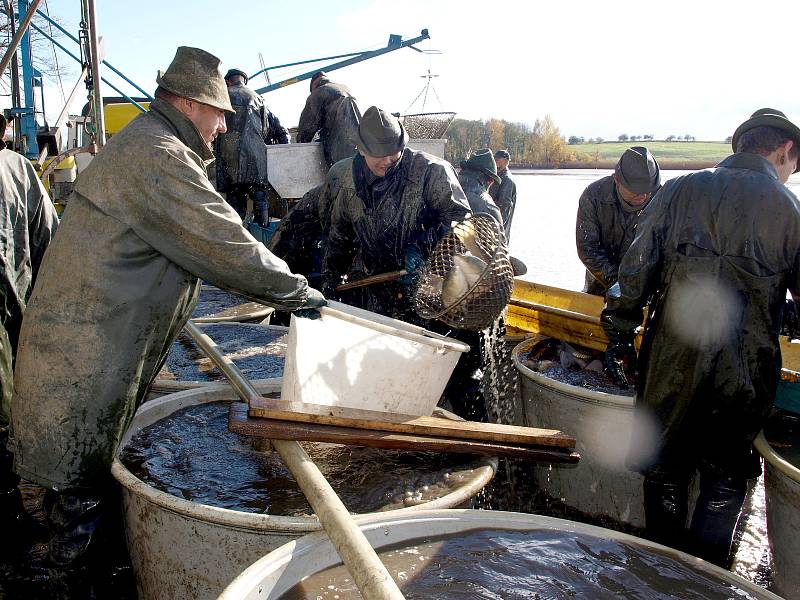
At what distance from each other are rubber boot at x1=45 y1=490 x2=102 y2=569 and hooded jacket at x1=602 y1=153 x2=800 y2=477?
96.1 inches

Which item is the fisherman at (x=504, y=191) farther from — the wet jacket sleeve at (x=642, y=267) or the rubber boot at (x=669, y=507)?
the rubber boot at (x=669, y=507)

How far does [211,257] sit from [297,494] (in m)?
0.95

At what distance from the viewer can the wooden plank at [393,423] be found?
2.24 metres

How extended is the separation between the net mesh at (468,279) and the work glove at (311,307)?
835 millimetres

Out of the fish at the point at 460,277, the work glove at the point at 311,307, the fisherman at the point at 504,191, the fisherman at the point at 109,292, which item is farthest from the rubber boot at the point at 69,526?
the fisherman at the point at 504,191

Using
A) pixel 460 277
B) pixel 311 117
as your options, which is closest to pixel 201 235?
pixel 460 277

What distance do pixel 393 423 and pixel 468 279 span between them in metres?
1.27

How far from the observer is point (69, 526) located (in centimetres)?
256

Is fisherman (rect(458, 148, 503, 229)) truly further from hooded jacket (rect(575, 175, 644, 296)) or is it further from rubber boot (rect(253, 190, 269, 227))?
rubber boot (rect(253, 190, 269, 227))

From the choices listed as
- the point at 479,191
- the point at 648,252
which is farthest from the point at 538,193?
the point at 648,252

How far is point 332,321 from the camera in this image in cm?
239

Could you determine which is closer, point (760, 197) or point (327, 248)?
point (760, 197)

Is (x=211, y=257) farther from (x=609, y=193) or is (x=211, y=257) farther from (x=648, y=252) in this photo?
(x=609, y=193)

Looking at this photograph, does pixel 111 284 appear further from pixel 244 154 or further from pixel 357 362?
pixel 244 154
